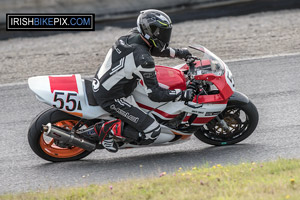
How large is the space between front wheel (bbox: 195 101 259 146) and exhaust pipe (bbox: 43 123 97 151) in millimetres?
1417

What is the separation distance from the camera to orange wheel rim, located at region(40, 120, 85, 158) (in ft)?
21.8

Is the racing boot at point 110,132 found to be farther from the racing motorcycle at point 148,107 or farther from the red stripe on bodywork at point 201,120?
the red stripe on bodywork at point 201,120

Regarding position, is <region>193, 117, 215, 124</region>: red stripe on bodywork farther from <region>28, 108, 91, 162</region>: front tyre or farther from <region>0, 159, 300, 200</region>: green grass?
<region>28, 108, 91, 162</region>: front tyre

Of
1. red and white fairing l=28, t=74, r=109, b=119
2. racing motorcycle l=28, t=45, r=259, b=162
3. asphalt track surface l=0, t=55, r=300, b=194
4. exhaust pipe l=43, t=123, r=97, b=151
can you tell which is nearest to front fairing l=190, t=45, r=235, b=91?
racing motorcycle l=28, t=45, r=259, b=162

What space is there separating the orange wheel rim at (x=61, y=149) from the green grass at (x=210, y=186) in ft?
3.16

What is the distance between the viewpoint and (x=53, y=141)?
673 centimetres

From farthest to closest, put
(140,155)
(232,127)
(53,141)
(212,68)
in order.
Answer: (140,155), (232,127), (53,141), (212,68)

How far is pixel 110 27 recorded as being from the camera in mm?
12930

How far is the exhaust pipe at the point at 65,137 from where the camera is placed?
6.33 meters

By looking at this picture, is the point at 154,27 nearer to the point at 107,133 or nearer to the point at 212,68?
the point at 212,68

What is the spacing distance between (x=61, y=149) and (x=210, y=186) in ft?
7.48

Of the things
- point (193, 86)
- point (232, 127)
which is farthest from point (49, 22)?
point (232, 127)

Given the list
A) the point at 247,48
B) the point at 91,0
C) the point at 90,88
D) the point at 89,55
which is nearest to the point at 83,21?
the point at 91,0

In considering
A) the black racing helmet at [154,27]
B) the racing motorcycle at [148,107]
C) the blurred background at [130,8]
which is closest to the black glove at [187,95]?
the racing motorcycle at [148,107]
